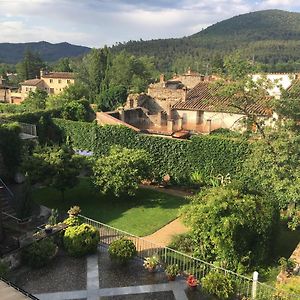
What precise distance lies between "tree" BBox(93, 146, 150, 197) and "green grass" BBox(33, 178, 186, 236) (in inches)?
34.4

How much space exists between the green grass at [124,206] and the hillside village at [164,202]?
0.10 meters

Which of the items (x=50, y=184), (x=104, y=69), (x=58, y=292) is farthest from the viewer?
(x=104, y=69)

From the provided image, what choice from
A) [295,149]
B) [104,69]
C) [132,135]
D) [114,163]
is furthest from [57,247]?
[104,69]

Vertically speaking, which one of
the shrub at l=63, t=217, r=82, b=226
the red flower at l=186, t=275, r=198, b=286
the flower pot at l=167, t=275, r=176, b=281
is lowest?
the flower pot at l=167, t=275, r=176, b=281

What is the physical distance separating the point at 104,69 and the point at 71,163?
4482 cm

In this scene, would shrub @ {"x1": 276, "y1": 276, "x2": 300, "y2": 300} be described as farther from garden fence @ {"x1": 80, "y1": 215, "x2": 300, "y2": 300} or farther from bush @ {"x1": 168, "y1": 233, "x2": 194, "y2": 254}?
bush @ {"x1": 168, "y1": 233, "x2": 194, "y2": 254}

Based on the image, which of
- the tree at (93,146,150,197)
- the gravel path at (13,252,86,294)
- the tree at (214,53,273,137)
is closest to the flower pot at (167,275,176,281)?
the gravel path at (13,252,86,294)

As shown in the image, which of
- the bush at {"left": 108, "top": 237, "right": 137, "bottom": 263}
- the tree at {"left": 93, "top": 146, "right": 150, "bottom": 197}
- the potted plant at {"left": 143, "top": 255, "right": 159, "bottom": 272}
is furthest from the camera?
the tree at {"left": 93, "top": 146, "right": 150, "bottom": 197}

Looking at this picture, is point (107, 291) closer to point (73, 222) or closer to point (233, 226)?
point (73, 222)

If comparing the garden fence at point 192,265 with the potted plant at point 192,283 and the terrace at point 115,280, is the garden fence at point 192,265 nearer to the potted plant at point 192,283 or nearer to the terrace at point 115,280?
the terrace at point 115,280

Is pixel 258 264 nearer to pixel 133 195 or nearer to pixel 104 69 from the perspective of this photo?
pixel 133 195

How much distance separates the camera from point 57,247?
14.6 meters

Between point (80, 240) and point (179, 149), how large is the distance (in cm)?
1146

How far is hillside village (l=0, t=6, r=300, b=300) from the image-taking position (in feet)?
41.9
